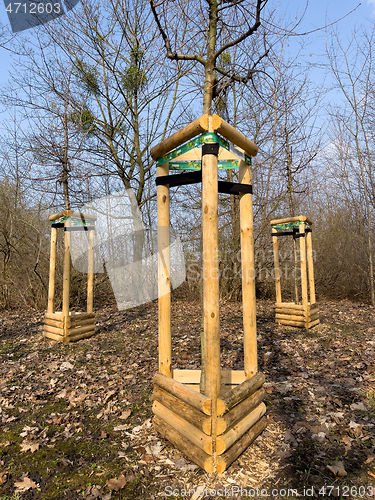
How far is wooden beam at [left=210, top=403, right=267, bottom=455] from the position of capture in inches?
96.1

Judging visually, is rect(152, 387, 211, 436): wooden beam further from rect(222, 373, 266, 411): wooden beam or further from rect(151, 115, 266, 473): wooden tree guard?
rect(222, 373, 266, 411): wooden beam

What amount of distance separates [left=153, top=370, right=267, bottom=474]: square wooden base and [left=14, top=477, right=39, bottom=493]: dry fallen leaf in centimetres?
114

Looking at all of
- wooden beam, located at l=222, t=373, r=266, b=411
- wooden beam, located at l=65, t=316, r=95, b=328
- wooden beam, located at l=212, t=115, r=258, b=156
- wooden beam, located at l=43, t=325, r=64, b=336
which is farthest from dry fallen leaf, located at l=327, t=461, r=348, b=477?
wooden beam, located at l=43, t=325, r=64, b=336

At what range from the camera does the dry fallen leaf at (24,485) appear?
96.0 inches

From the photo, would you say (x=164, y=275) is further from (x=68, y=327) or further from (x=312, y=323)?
(x=312, y=323)

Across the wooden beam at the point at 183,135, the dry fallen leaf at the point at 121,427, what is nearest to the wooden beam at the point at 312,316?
the dry fallen leaf at the point at 121,427

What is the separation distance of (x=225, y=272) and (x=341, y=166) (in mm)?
6522

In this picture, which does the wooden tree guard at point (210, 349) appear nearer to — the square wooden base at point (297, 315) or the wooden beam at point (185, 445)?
the wooden beam at point (185, 445)

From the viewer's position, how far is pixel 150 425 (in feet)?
11.0

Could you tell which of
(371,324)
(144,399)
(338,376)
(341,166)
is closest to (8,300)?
(144,399)

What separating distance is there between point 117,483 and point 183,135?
2.93 m

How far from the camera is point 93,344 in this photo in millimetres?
6609

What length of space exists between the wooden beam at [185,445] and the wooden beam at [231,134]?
2.68m

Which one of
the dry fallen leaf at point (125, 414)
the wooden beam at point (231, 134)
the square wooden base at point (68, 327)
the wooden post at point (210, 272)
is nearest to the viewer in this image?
the wooden post at point (210, 272)
